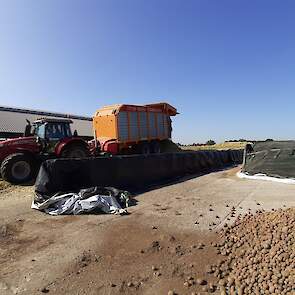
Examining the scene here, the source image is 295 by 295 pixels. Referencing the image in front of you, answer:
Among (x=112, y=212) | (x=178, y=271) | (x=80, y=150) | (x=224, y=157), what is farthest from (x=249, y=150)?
(x=178, y=271)

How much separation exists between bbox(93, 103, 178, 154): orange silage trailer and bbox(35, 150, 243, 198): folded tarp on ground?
175 inches

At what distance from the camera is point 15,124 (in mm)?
30328

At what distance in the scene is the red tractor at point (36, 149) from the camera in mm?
12305

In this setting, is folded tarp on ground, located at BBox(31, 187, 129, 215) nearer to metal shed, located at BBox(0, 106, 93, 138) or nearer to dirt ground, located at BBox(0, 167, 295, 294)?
dirt ground, located at BBox(0, 167, 295, 294)

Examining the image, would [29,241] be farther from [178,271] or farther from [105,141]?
[105,141]

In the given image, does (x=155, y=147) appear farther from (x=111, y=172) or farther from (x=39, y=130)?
(x=111, y=172)

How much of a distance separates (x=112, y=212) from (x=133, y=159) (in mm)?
3547

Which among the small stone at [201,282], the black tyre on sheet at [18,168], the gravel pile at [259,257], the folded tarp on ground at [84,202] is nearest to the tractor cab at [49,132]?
the black tyre on sheet at [18,168]

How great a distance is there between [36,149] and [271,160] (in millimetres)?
9052

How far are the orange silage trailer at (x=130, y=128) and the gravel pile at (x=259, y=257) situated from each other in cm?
1192

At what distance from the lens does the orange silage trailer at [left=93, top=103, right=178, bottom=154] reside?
18.0 metres

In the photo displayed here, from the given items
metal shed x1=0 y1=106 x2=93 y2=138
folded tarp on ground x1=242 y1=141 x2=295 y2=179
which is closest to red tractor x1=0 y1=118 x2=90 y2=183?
folded tarp on ground x1=242 y1=141 x2=295 y2=179

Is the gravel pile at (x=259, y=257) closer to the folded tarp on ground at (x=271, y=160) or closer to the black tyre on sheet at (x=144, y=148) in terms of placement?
the folded tarp on ground at (x=271, y=160)

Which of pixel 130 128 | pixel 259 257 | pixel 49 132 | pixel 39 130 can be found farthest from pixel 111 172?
pixel 130 128
